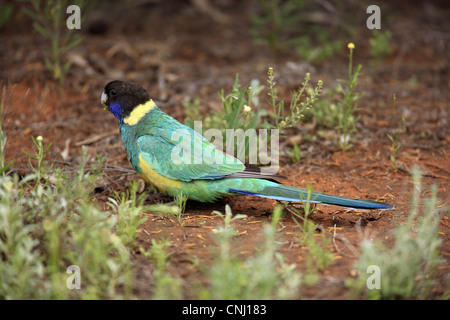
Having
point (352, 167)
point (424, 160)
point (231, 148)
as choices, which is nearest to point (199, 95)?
point (231, 148)

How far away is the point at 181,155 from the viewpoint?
3.52 meters

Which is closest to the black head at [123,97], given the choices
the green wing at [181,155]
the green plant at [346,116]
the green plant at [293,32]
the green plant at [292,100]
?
the green wing at [181,155]

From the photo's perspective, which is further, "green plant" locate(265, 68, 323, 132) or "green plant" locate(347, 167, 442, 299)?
"green plant" locate(265, 68, 323, 132)

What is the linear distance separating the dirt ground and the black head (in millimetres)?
563

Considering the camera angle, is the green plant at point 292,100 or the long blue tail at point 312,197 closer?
the long blue tail at point 312,197

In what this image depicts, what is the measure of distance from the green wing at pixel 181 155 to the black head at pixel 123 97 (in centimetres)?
32

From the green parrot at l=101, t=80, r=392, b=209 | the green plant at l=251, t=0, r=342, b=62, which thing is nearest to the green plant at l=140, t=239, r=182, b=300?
the green parrot at l=101, t=80, r=392, b=209

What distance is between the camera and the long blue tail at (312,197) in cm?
304

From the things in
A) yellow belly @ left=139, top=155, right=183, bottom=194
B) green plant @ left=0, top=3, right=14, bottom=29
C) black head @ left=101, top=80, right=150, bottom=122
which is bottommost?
yellow belly @ left=139, top=155, right=183, bottom=194

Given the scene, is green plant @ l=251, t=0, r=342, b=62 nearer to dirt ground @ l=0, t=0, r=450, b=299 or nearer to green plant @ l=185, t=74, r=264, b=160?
dirt ground @ l=0, t=0, r=450, b=299

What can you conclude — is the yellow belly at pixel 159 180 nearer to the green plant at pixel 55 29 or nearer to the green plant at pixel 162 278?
the green plant at pixel 162 278

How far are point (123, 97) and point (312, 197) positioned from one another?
5.96ft

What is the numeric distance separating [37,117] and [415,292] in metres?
4.37

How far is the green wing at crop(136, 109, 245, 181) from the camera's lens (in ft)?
11.4
